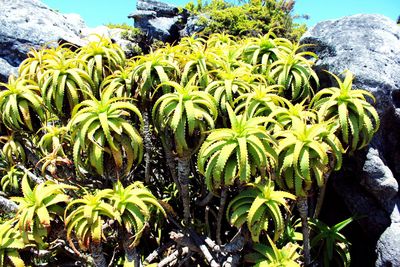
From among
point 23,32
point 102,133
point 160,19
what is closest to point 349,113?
point 102,133

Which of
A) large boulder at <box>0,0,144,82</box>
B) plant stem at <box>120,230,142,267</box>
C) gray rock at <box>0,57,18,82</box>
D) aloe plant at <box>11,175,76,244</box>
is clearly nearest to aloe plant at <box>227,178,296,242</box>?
plant stem at <box>120,230,142,267</box>

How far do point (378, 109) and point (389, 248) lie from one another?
136 cm

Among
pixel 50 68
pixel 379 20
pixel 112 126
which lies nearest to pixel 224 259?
pixel 112 126

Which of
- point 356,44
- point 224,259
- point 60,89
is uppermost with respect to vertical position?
point 356,44

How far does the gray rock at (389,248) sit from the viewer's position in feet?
13.0

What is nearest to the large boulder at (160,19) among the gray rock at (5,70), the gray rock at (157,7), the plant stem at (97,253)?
the gray rock at (157,7)

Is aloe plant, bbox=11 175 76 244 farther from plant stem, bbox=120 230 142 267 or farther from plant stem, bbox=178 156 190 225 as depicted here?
plant stem, bbox=178 156 190 225

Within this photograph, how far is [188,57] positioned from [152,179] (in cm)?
184

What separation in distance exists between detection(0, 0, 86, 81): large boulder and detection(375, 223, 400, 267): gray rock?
189 inches

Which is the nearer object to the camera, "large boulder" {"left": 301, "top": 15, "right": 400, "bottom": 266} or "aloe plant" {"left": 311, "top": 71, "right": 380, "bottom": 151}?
"aloe plant" {"left": 311, "top": 71, "right": 380, "bottom": 151}

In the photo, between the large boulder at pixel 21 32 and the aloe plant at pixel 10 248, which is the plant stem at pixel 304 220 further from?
the large boulder at pixel 21 32

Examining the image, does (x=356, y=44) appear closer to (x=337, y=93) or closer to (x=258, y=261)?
(x=337, y=93)

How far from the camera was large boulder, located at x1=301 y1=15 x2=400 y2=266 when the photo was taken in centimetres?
412

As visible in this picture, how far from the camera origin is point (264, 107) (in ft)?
11.5
